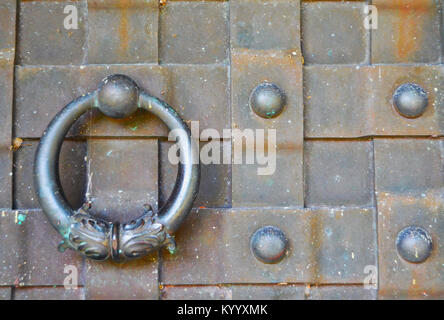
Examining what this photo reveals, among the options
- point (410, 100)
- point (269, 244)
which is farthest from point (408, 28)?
point (269, 244)

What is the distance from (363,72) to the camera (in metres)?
1.25

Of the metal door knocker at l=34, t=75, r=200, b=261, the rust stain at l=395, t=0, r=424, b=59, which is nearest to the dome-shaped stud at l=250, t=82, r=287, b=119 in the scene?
the metal door knocker at l=34, t=75, r=200, b=261

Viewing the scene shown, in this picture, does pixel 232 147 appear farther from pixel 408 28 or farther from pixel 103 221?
pixel 408 28

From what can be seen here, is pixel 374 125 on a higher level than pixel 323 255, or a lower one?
higher

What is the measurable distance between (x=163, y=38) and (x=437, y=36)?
663 mm

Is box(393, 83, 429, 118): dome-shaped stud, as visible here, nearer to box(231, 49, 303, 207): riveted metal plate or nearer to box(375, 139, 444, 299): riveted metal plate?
box(375, 139, 444, 299): riveted metal plate

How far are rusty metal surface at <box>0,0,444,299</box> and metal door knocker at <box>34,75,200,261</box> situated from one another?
77 mm

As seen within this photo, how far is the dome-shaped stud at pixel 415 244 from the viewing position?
1201mm

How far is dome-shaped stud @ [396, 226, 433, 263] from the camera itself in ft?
3.94

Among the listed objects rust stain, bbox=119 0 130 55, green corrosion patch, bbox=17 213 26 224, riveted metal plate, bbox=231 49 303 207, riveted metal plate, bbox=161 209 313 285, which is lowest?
riveted metal plate, bbox=161 209 313 285

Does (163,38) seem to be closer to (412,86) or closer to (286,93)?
(286,93)

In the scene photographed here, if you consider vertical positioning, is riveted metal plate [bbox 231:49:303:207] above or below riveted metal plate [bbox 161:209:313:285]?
above

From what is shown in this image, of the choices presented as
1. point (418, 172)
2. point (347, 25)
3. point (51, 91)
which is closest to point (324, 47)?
point (347, 25)

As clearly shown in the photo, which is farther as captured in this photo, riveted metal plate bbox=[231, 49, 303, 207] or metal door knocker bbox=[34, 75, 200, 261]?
riveted metal plate bbox=[231, 49, 303, 207]
